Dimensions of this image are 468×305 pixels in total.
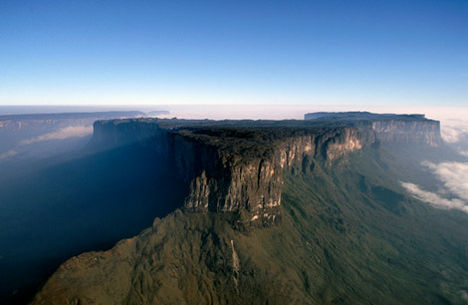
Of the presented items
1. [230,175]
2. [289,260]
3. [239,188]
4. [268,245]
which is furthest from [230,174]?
[289,260]

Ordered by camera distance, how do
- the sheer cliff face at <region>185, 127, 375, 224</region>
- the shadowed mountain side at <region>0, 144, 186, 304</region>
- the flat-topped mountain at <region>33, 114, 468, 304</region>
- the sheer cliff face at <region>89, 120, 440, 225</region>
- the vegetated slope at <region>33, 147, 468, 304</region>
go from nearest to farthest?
the vegetated slope at <region>33, 147, 468, 304</region>
the flat-topped mountain at <region>33, 114, 468, 304</region>
the shadowed mountain side at <region>0, 144, 186, 304</region>
the sheer cliff face at <region>185, 127, 375, 224</region>
the sheer cliff face at <region>89, 120, 440, 225</region>

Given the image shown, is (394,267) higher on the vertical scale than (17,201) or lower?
lower

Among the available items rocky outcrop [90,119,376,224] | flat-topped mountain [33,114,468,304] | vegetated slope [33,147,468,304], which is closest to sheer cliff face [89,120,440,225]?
rocky outcrop [90,119,376,224]

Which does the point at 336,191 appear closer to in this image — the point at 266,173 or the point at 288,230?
the point at 288,230

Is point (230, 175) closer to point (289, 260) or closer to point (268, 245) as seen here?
point (268, 245)

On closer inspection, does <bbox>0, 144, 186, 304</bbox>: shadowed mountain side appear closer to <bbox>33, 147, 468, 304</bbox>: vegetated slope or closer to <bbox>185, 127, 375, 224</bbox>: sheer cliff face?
<bbox>185, 127, 375, 224</bbox>: sheer cliff face

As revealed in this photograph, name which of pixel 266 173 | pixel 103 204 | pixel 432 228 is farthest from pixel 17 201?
pixel 432 228

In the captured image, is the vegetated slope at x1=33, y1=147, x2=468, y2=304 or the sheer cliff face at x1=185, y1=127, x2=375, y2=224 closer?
the vegetated slope at x1=33, y1=147, x2=468, y2=304
